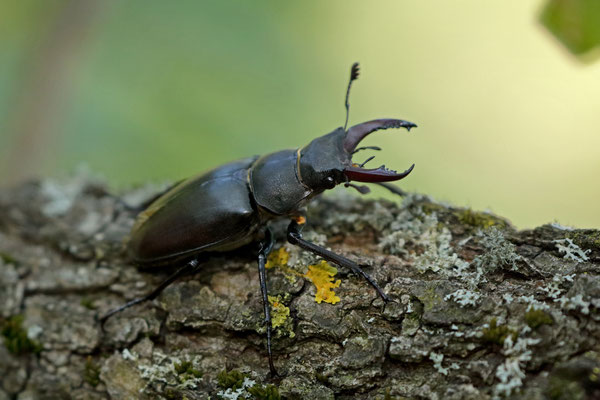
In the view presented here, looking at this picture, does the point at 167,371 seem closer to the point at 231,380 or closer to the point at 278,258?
the point at 231,380

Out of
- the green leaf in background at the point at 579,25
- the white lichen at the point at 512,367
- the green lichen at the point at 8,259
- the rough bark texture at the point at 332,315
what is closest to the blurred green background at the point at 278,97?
the green lichen at the point at 8,259

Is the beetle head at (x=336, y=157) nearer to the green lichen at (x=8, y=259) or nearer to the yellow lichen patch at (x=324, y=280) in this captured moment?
the yellow lichen patch at (x=324, y=280)

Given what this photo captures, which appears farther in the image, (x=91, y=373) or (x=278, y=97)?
(x=278, y=97)

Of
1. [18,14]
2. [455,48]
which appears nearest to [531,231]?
[455,48]

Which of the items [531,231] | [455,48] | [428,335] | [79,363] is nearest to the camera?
[428,335]

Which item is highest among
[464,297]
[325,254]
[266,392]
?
[325,254]

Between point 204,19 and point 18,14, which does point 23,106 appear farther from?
point 204,19

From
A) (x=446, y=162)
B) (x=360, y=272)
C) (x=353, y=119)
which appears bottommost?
(x=360, y=272)

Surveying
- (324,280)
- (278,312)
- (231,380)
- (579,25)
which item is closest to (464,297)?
(324,280)
